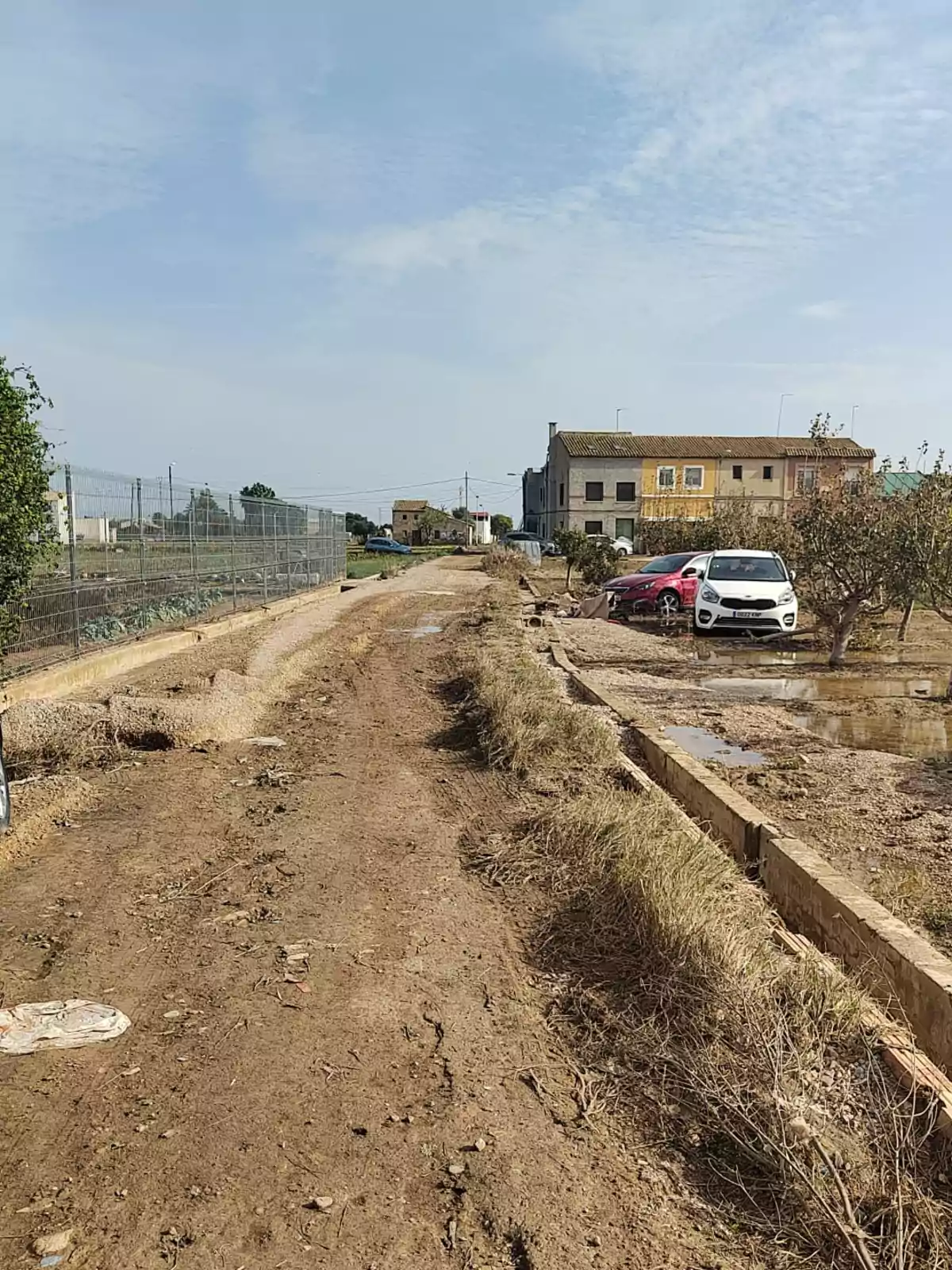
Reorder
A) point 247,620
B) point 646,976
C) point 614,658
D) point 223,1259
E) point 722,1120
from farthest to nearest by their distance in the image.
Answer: point 247,620
point 614,658
point 646,976
point 722,1120
point 223,1259

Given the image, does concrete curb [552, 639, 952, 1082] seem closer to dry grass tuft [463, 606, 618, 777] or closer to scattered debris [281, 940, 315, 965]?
dry grass tuft [463, 606, 618, 777]

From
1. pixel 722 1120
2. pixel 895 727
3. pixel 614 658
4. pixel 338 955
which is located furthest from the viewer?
pixel 614 658

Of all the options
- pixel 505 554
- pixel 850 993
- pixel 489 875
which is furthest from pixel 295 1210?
pixel 505 554

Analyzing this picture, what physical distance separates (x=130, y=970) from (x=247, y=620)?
16344 millimetres

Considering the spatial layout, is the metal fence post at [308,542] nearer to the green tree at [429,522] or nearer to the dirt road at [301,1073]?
the dirt road at [301,1073]

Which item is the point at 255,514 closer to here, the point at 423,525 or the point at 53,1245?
the point at 53,1245

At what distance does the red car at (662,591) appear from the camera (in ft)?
69.3

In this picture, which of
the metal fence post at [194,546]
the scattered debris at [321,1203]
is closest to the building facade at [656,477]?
the metal fence post at [194,546]

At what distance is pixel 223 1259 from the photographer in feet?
8.42

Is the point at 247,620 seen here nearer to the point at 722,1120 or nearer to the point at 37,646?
the point at 37,646

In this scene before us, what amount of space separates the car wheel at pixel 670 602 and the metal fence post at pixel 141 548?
418 inches

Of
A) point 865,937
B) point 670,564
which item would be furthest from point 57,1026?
point 670,564

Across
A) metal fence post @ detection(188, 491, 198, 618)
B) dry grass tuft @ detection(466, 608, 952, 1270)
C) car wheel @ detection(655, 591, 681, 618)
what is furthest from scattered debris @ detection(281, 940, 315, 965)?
car wheel @ detection(655, 591, 681, 618)

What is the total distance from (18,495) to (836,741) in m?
7.25
